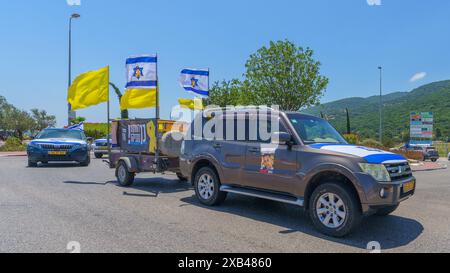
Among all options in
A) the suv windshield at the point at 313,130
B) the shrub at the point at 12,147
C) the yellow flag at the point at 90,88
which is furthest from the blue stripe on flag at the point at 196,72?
the shrub at the point at 12,147

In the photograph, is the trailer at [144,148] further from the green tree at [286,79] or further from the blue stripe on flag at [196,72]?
the green tree at [286,79]

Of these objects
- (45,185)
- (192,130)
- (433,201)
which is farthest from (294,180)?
(45,185)

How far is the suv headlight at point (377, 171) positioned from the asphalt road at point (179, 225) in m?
0.90

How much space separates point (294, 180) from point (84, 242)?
325cm

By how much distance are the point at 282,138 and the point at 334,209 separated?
4.50ft

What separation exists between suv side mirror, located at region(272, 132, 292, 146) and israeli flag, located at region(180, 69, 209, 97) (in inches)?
315

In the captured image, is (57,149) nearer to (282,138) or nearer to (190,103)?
(190,103)

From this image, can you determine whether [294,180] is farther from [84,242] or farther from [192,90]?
[192,90]

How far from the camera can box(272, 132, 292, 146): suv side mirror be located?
19.8 feet

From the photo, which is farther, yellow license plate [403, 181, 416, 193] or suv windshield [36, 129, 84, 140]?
suv windshield [36, 129, 84, 140]

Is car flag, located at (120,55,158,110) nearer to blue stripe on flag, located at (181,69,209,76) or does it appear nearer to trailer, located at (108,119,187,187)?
trailer, located at (108,119,187,187)

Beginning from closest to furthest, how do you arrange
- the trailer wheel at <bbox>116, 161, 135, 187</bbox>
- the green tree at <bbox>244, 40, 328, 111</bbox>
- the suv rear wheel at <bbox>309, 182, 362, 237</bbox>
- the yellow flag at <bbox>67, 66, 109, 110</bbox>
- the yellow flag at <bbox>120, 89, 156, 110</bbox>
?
the suv rear wheel at <bbox>309, 182, 362, 237</bbox> → the trailer wheel at <bbox>116, 161, 135, 187</bbox> → the yellow flag at <bbox>120, 89, 156, 110</bbox> → the yellow flag at <bbox>67, 66, 109, 110</bbox> → the green tree at <bbox>244, 40, 328, 111</bbox>

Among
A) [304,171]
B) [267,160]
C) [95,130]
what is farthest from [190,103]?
[95,130]

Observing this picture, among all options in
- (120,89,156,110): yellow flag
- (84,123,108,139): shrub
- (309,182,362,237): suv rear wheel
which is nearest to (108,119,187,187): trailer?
(120,89,156,110): yellow flag
